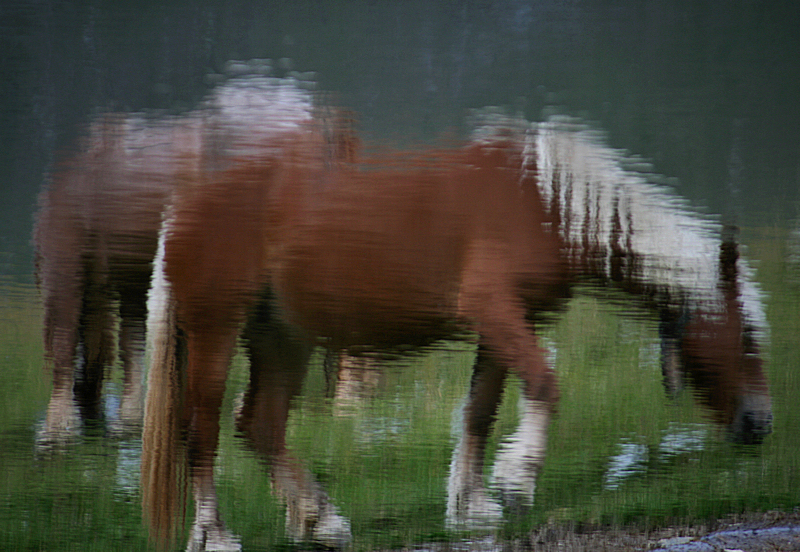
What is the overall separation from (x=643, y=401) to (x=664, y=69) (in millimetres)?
630

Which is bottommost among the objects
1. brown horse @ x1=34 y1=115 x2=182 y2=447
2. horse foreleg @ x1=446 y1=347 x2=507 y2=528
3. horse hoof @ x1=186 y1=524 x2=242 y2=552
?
Result: horse hoof @ x1=186 y1=524 x2=242 y2=552

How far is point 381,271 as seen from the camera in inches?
49.2

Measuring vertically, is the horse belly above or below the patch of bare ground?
above

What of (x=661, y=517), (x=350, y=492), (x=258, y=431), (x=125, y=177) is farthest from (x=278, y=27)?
(x=661, y=517)

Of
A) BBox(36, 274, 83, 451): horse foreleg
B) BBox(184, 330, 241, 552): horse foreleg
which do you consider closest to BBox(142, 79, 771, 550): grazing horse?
BBox(184, 330, 241, 552): horse foreleg

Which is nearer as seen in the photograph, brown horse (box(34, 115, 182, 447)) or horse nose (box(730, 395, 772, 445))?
brown horse (box(34, 115, 182, 447))

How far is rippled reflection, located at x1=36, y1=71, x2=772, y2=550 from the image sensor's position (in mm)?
1196

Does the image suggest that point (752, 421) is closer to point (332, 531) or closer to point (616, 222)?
point (616, 222)

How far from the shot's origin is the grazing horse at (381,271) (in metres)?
1.21

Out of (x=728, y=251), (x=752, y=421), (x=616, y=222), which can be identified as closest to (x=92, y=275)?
(x=616, y=222)

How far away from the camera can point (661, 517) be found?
1.32 metres

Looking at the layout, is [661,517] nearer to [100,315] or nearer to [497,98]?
[497,98]

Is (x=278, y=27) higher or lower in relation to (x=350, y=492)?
higher

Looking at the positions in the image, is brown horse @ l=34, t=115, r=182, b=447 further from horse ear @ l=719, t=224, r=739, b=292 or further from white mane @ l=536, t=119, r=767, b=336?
horse ear @ l=719, t=224, r=739, b=292
